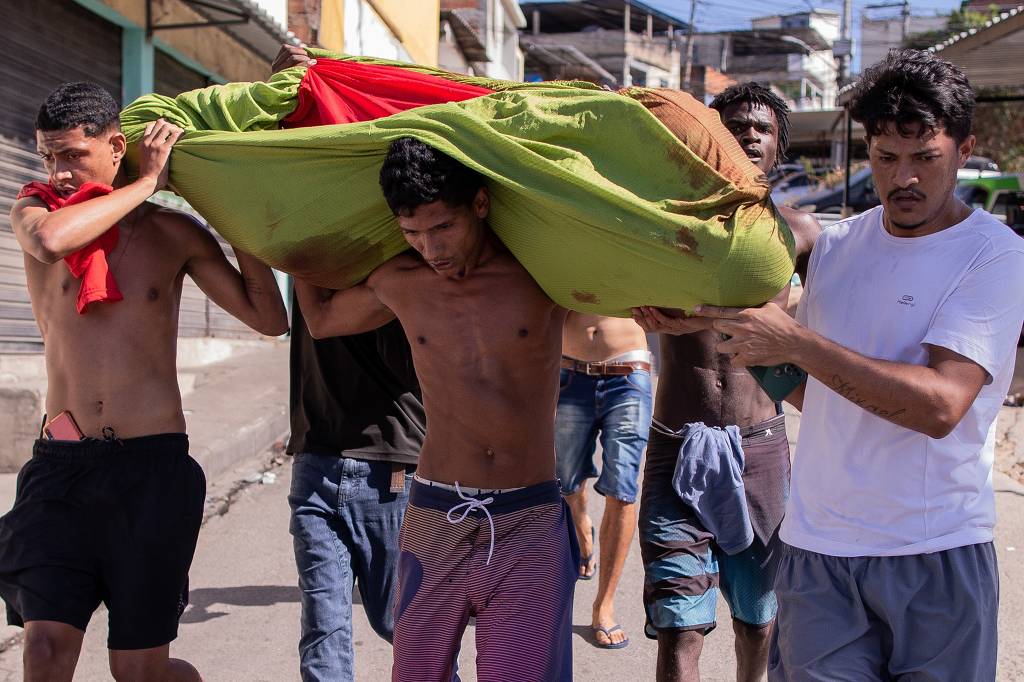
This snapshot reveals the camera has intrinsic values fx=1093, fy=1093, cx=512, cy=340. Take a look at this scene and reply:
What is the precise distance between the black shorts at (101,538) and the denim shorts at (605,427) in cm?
225

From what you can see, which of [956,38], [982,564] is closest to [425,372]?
[982,564]

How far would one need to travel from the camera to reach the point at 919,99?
2.50m

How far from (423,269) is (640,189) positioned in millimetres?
715

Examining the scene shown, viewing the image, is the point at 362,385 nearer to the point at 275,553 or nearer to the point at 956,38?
the point at 275,553

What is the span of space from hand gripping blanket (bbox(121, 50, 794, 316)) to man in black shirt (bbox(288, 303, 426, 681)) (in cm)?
54

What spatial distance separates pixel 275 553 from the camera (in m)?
5.88

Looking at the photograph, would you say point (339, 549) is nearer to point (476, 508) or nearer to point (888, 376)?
point (476, 508)

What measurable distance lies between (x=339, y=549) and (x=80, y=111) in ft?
5.18

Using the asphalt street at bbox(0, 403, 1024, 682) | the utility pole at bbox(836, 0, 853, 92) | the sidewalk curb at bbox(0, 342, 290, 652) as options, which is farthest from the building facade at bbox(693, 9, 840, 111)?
the asphalt street at bbox(0, 403, 1024, 682)

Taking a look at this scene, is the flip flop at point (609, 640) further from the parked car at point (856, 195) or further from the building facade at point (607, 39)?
the building facade at point (607, 39)

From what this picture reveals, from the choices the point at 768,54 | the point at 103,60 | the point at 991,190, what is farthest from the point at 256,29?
the point at 768,54

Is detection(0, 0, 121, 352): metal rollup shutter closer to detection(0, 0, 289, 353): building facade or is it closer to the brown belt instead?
detection(0, 0, 289, 353): building facade

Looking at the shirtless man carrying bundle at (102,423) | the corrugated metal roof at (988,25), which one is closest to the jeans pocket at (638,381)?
the shirtless man carrying bundle at (102,423)

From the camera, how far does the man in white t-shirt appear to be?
241 centimetres
